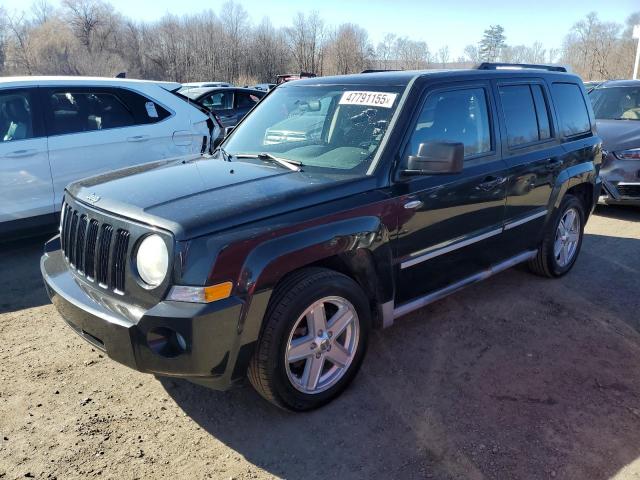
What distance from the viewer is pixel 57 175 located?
557cm

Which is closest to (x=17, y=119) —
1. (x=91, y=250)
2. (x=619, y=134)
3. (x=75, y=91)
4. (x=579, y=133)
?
(x=75, y=91)

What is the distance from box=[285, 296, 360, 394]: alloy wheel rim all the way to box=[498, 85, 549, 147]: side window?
2085 mm

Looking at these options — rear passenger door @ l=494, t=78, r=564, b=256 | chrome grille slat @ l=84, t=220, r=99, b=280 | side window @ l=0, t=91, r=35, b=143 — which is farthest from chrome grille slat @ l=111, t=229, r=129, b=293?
side window @ l=0, t=91, r=35, b=143

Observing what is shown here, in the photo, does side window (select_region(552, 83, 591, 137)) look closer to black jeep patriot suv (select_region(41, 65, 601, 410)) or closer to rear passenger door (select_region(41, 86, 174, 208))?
black jeep patriot suv (select_region(41, 65, 601, 410))

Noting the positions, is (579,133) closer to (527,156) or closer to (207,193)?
(527,156)

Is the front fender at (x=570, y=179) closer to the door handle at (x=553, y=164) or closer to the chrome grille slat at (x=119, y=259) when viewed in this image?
the door handle at (x=553, y=164)

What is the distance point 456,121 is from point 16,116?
14.8 ft

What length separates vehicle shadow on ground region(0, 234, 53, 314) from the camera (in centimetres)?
450

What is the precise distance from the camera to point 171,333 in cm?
250

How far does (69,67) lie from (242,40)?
51.5 feet

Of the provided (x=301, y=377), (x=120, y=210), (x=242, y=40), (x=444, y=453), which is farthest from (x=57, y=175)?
(x=242, y=40)

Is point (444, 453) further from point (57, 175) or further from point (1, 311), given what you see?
point (57, 175)

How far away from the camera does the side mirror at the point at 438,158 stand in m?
3.07

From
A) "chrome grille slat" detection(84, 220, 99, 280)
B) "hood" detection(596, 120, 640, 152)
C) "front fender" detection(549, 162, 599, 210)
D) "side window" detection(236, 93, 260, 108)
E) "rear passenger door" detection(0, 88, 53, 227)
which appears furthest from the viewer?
"side window" detection(236, 93, 260, 108)
